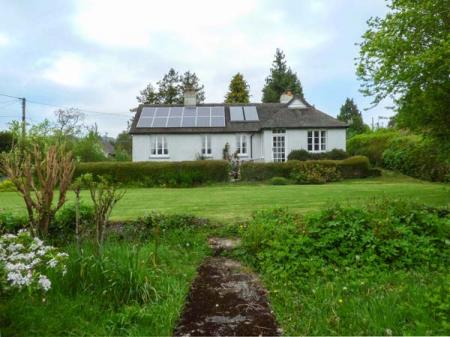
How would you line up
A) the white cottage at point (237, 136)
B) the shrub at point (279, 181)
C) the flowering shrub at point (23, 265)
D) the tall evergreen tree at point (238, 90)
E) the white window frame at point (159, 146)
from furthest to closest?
the tall evergreen tree at point (238, 90), the white window frame at point (159, 146), the white cottage at point (237, 136), the shrub at point (279, 181), the flowering shrub at point (23, 265)

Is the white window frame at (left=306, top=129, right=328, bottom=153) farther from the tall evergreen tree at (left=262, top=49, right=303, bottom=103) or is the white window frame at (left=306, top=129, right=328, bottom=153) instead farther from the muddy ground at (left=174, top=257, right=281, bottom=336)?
the tall evergreen tree at (left=262, top=49, right=303, bottom=103)

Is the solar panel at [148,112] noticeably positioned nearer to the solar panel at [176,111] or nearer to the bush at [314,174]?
the solar panel at [176,111]

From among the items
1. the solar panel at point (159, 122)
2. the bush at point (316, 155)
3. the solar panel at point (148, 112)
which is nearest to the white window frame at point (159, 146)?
the solar panel at point (159, 122)

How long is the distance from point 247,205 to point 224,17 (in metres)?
6.77

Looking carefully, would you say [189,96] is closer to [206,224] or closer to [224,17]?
[224,17]

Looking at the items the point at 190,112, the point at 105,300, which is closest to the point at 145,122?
the point at 190,112

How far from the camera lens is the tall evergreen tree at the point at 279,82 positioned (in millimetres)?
52031

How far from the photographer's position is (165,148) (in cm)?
2627

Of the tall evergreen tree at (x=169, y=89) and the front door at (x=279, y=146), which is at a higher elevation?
the tall evergreen tree at (x=169, y=89)

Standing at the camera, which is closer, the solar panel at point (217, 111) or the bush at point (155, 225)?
the bush at point (155, 225)

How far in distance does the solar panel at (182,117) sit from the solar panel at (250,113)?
186cm

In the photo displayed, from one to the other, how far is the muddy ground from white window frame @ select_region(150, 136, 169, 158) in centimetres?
2164

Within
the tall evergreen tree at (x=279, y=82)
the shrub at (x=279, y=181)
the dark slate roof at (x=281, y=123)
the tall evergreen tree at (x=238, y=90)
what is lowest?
the shrub at (x=279, y=181)

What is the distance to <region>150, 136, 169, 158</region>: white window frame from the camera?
2616 centimetres
